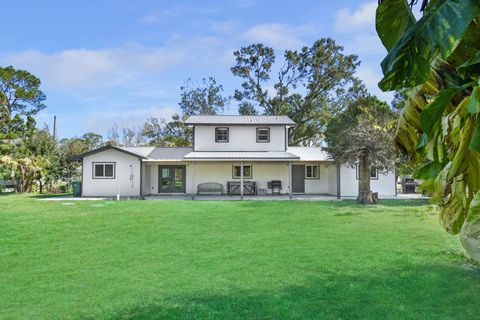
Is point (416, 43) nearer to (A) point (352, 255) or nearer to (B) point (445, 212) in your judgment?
(B) point (445, 212)

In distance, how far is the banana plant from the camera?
1.71 m

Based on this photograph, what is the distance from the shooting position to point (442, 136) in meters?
2.35

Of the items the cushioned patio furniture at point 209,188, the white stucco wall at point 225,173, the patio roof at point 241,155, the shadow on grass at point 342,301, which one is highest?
the patio roof at point 241,155

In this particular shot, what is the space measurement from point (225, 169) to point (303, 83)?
56.7ft

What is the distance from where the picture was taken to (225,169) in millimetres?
26641

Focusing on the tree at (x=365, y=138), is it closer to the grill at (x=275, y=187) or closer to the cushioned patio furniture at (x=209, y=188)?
the grill at (x=275, y=187)

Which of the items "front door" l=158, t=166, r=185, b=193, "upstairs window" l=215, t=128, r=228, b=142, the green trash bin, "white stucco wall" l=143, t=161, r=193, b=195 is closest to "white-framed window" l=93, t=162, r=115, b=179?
the green trash bin

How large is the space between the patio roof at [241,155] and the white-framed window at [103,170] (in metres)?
5.05

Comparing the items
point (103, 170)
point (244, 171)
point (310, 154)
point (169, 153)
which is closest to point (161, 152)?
point (169, 153)

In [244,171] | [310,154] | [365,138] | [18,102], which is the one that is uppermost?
[18,102]

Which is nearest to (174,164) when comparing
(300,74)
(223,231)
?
(223,231)

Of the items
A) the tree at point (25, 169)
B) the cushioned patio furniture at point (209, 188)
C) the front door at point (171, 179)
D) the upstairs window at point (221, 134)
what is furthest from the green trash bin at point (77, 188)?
the upstairs window at point (221, 134)

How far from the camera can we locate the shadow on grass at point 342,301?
4891mm

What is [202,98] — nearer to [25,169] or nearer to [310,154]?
[310,154]
